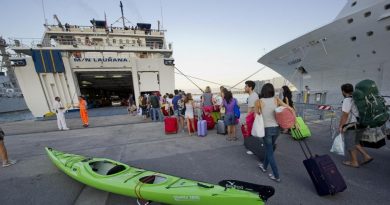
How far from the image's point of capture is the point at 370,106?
2.92 metres

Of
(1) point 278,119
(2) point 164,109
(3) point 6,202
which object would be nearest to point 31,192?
(3) point 6,202

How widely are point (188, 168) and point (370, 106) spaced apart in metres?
3.60

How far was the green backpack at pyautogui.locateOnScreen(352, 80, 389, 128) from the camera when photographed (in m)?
2.92

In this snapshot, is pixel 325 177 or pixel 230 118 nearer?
pixel 325 177

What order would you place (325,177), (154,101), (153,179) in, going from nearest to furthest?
(325,177), (153,179), (154,101)

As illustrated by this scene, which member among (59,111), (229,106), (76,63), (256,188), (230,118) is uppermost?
(76,63)

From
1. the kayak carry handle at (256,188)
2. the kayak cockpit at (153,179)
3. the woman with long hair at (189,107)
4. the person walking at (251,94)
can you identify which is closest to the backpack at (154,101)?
the woman with long hair at (189,107)

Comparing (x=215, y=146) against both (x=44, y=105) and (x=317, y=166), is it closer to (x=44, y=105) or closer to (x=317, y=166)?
(x=317, y=166)

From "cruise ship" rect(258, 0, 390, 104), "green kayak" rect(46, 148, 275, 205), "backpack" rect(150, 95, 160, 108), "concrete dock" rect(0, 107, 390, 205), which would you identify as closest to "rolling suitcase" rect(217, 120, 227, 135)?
"concrete dock" rect(0, 107, 390, 205)

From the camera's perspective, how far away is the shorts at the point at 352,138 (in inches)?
128

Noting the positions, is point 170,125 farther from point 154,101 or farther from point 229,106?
point 154,101

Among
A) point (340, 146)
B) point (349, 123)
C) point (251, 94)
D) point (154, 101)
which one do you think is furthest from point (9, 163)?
point (349, 123)

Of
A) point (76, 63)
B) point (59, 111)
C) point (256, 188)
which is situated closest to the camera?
point (256, 188)

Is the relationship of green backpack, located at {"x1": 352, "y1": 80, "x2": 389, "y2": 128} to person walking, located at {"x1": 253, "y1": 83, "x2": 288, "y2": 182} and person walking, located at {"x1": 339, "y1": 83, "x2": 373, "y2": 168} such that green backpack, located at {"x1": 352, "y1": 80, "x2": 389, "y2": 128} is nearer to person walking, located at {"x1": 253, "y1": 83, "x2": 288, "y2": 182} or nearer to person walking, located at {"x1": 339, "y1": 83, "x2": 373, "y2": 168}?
person walking, located at {"x1": 339, "y1": 83, "x2": 373, "y2": 168}
